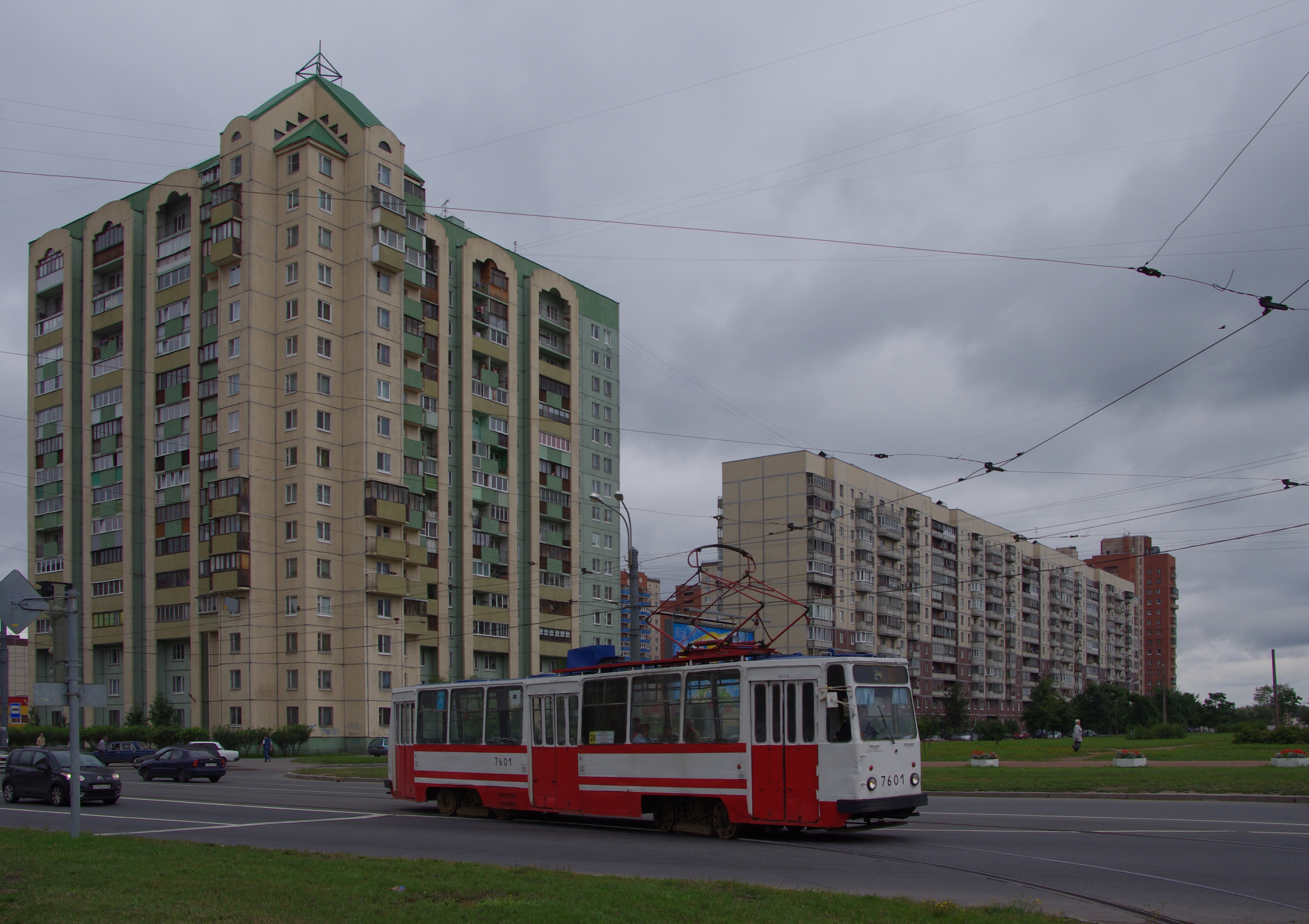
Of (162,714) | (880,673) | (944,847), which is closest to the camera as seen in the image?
(944,847)

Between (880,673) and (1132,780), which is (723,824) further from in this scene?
(1132,780)

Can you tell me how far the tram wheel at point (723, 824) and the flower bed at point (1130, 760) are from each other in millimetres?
20953

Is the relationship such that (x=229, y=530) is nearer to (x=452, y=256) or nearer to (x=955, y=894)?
(x=452, y=256)

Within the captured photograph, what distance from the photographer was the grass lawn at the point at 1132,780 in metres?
24.5

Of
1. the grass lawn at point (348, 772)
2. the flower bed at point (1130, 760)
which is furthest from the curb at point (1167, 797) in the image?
the grass lawn at point (348, 772)

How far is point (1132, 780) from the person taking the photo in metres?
27.6

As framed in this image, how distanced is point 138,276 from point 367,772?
156 ft

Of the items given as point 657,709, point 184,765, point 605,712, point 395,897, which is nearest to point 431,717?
point 605,712

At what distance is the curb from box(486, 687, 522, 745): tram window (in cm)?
906

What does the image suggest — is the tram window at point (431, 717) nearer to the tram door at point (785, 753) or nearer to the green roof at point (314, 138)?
the tram door at point (785, 753)

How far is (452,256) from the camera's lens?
79938 mm

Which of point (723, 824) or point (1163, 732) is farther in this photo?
point (1163, 732)

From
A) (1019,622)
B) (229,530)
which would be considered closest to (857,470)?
(1019,622)

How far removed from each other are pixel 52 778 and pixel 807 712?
2016 centimetres
